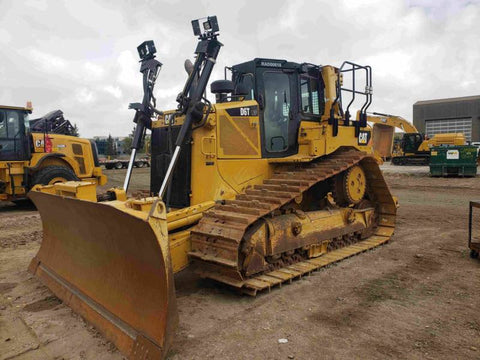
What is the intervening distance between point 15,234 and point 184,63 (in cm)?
532

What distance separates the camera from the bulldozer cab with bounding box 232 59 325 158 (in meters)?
6.13

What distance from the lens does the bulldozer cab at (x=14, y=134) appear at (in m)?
10.9

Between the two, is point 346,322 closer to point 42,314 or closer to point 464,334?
point 464,334

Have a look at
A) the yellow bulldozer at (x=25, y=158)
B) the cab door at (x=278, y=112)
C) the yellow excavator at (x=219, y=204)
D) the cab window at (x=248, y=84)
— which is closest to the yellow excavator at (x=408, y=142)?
the yellow excavator at (x=219, y=204)

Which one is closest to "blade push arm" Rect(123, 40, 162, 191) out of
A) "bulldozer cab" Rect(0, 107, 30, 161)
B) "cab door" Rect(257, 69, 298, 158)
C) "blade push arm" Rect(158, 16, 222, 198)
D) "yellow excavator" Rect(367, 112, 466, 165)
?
"blade push arm" Rect(158, 16, 222, 198)

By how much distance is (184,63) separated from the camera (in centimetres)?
620

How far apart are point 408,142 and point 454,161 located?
9.00 metres

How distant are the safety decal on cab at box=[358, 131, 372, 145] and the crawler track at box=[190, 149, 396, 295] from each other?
820mm

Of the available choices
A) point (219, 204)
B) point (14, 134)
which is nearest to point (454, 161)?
point (219, 204)

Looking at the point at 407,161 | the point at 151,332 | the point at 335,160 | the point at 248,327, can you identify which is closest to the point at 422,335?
the point at 248,327

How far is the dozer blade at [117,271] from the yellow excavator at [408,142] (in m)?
6.50

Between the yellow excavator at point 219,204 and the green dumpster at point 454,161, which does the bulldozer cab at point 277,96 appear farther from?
the green dumpster at point 454,161

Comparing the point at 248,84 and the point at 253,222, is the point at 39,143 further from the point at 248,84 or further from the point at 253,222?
the point at 253,222

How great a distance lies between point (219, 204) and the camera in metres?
5.36
